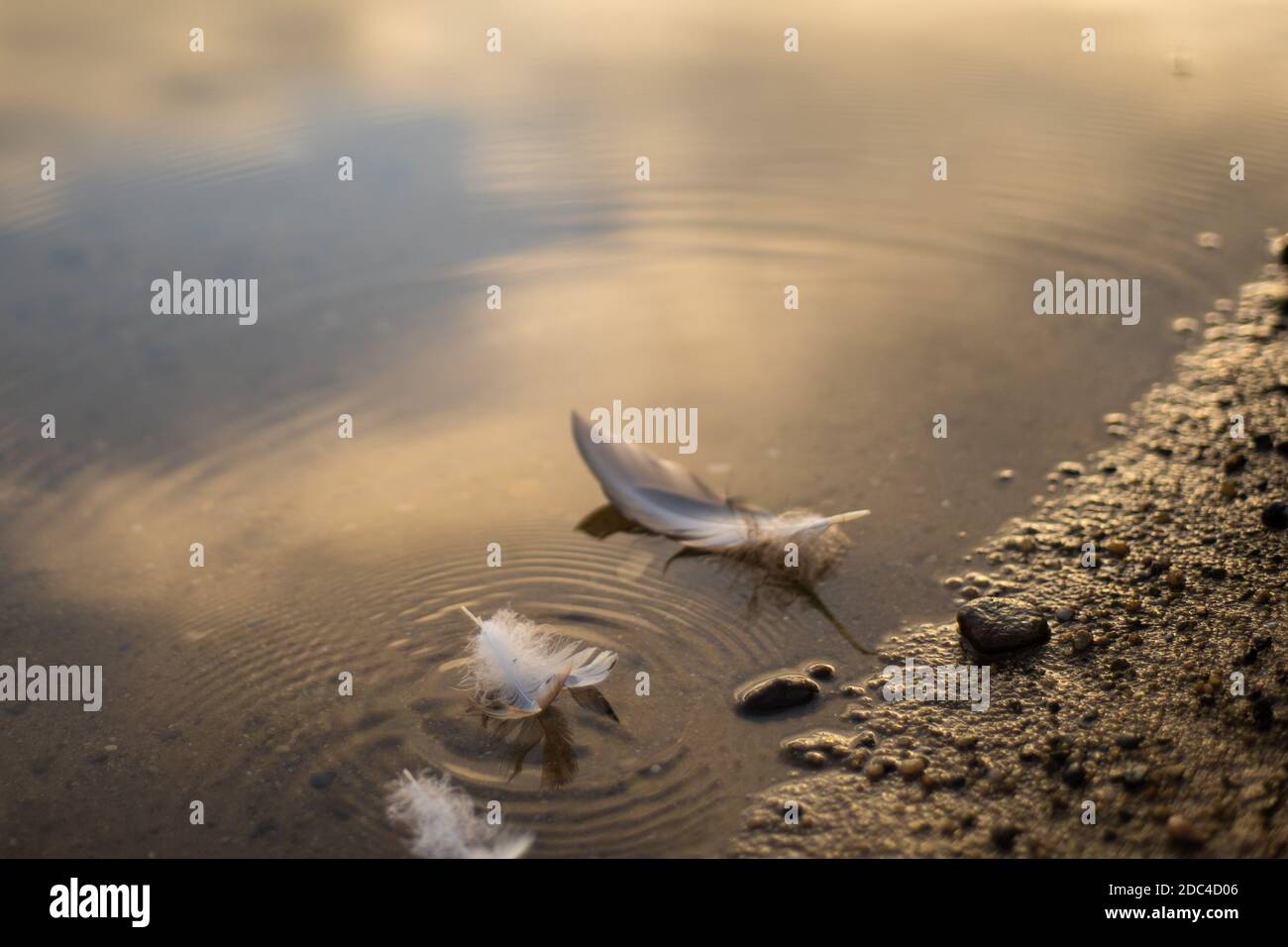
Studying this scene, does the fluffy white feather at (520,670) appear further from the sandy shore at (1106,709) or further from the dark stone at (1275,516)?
the dark stone at (1275,516)

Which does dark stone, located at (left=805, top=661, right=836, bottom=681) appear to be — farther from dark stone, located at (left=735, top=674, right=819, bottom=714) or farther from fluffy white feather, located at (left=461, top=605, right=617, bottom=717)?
fluffy white feather, located at (left=461, top=605, right=617, bottom=717)

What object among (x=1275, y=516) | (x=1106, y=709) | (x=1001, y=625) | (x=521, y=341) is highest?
(x=521, y=341)

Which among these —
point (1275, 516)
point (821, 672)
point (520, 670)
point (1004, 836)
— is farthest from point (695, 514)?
point (1275, 516)

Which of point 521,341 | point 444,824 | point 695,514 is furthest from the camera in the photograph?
point 521,341

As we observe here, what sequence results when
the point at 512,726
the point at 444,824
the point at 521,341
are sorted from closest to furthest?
the point at 444,824 → the point at 512,726 → the point at 521,341

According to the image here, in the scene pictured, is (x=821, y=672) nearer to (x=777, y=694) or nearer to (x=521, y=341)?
(x=777, y=694)
